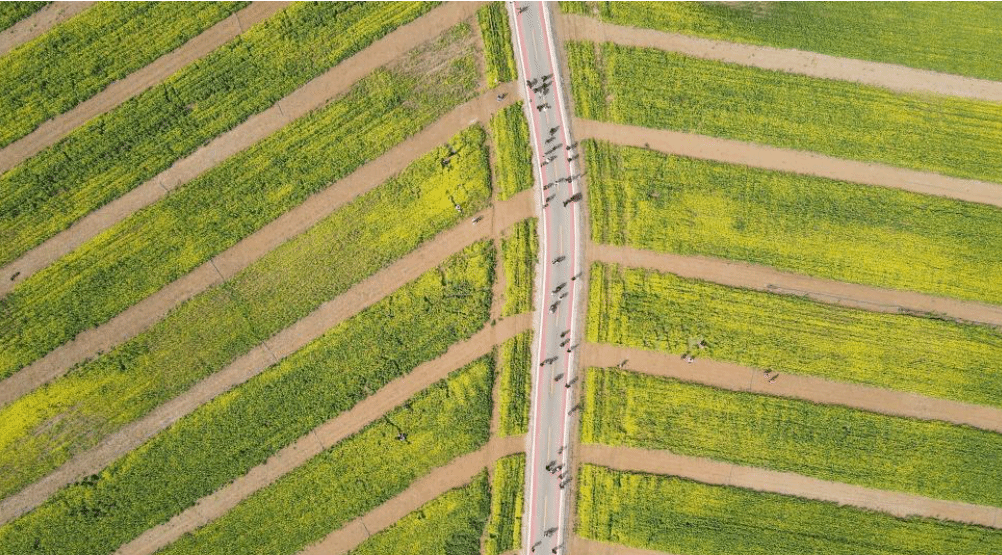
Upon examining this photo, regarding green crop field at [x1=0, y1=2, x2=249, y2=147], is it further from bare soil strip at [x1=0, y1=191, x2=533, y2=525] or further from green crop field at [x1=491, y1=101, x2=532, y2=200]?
green crop field at [x1=491, y1=101, x2=532, y2=200]

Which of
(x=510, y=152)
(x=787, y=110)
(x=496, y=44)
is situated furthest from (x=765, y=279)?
(x=496, y=44)

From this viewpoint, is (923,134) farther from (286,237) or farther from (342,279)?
(286,237)

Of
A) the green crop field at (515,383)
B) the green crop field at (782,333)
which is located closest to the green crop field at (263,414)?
the green crop field at (515,383)

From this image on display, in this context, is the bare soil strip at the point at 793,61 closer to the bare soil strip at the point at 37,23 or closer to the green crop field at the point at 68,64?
the green crop field at the point at 68,64

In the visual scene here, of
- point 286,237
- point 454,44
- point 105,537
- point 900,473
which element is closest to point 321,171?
point 286,237

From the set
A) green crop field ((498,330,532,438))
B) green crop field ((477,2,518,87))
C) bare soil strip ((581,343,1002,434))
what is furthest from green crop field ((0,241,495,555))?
green crop field ((477,2,518,87))
